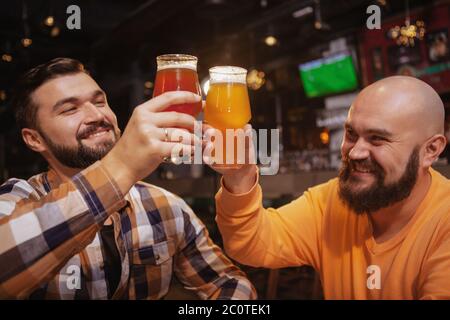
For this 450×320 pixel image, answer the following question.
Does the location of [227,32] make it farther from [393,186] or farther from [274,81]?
[393,186]

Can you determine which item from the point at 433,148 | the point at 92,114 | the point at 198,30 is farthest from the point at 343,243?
the point at 198,30

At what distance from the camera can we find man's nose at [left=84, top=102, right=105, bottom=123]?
49.5 inches

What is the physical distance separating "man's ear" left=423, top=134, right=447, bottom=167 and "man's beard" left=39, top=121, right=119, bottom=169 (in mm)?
1019

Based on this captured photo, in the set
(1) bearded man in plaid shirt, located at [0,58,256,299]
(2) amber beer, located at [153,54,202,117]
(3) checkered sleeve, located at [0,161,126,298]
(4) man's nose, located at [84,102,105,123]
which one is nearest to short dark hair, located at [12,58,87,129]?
(1) bearded man in plaid shirt, located at [0,58,256,299]

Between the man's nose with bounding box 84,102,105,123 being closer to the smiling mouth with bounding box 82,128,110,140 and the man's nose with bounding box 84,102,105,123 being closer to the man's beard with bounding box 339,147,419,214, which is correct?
the smiling mouth with bounding box 82,128,110,140

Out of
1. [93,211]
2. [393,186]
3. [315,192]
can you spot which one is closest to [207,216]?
[315,192]

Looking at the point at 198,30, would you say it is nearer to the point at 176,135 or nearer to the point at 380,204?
the point at 380,204

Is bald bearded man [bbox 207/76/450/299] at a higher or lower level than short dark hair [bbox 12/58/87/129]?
lower

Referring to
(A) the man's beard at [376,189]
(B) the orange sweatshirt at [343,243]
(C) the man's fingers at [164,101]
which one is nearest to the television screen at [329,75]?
(B) the orange sweatshirt at [343,243]

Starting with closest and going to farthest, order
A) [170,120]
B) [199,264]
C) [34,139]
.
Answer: [170,120] < [34,139] < [199,264]

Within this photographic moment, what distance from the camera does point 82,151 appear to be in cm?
124

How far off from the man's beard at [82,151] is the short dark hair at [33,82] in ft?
0.23

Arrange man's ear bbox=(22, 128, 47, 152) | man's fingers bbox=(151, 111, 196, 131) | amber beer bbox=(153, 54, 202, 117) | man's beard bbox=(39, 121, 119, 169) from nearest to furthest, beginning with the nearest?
man's fingers bbox=(151, 111, 196, 131)
amber beer bbox=(153, 54, 202, 117)
man's beard bbox=(39, 121, 119, 169)
man's ear bbox=(22, 128, 47, 152)

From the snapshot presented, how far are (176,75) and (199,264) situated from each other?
2.52ft
